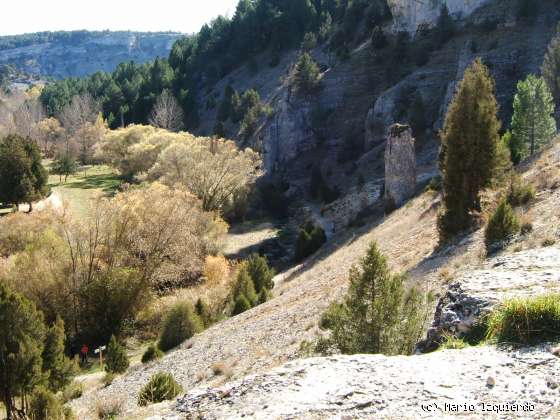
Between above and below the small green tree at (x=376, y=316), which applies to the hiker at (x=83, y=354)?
below

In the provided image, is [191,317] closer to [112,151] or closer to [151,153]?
[151,153]

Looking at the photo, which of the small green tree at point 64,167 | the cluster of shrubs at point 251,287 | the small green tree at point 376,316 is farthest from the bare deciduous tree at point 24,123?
the small green tree at point 376,316

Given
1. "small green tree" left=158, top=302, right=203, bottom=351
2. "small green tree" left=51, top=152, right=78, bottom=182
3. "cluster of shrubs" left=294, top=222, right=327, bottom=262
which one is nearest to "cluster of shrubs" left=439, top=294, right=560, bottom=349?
"small green tree" left=158, top=302, right=203, bottom=351

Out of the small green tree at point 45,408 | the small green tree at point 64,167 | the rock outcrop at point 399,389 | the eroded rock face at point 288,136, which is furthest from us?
the small green tree at point 64,167

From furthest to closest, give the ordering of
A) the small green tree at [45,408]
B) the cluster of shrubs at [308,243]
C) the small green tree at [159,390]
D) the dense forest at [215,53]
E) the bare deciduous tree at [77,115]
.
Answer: the dense forest at [215,53], the bare deciduous tree at [77,115], the cluster of shrubs at [308,243], the small green tree at [45,408], the small green tree at [159,390]

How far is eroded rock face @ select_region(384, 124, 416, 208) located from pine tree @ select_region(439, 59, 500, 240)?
50.8 feet

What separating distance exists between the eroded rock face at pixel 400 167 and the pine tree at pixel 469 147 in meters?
15.5

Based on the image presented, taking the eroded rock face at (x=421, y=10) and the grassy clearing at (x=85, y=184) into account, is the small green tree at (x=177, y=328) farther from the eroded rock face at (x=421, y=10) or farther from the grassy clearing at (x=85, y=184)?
the eroded rock face at (x=421, y=10)

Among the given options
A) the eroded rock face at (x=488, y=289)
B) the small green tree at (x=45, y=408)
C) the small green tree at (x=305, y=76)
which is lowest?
the small green tree at (x=45, y=408)

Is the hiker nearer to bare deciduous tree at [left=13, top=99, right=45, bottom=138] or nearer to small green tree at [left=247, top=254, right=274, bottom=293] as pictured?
small green tree at [left=247, top=254, right=274, bottom=293]

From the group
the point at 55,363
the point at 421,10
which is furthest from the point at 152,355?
the point at 421,10

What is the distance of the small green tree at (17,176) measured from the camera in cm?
4559

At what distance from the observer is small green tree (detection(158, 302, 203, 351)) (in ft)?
73.4

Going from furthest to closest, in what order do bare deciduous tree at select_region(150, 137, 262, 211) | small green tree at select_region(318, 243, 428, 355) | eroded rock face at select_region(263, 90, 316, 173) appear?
eroded rock face at select_region(263, 90, 316, 173)
bare deciduous tree at select_region(150, 137, 262, 211)
small green tree at select_region(318, 243, 428, 355)
